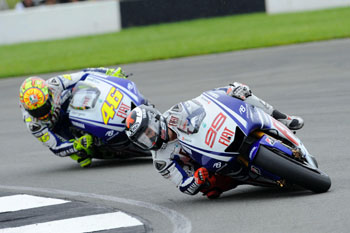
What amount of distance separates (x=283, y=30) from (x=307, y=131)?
39.9 feet

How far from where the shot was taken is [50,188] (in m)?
9.99

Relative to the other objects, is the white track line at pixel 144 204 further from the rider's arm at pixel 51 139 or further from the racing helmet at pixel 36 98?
the racing helmet at pixel 36 98

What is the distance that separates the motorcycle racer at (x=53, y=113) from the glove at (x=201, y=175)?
3.16 meters

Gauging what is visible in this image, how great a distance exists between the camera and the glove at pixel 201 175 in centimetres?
816

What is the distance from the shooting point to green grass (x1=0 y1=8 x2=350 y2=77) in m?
21.2

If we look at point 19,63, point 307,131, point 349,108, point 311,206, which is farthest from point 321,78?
point 19,63

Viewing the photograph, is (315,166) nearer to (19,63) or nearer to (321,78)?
(321,78)

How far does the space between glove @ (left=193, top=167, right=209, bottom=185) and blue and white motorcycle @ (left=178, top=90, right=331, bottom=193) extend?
0.06 meters

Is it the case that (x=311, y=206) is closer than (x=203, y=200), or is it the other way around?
(x=311, y=206)

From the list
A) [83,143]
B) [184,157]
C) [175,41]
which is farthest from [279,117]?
[175,41]

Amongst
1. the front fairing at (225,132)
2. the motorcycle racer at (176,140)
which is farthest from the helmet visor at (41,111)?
the front fairing at (225,132)

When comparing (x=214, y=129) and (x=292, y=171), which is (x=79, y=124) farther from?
(x=292, y=171)

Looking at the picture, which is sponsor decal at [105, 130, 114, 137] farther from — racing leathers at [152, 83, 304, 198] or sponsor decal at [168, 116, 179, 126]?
sponsor decal at [168, 116, 179, 126]

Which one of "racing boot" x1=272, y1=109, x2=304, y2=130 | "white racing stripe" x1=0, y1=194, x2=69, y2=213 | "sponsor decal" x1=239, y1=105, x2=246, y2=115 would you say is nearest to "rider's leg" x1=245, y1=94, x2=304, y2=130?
"racing boot" x1=272, y1=109, x2=304, y2=130
